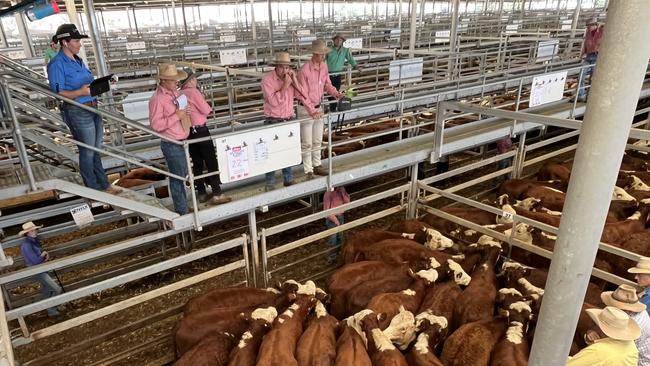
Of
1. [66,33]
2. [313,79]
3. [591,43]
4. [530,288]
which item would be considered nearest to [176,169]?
[66,33]

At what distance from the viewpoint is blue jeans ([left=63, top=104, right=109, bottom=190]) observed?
15.8 feet

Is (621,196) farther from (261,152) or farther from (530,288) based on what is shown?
(261,152)

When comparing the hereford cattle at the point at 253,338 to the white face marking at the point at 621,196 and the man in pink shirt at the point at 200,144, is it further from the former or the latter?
the white face marking at the point at 621,196

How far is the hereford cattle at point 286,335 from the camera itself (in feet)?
13.8

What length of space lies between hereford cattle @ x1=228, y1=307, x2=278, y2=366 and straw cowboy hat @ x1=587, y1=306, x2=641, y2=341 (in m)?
2.99

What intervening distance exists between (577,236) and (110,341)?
561 cm

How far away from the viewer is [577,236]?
2.16 meters

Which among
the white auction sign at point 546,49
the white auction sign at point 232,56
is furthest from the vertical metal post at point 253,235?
the white auction sign at point 546,49

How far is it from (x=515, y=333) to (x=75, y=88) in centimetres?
518

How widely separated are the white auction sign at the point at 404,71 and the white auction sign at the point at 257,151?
4298 mm

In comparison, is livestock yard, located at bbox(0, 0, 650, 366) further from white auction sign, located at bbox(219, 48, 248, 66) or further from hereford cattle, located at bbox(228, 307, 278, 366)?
white auction sign, located at bbox(219, 48, 248, 66)

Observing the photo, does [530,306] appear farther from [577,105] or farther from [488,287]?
[577,105]

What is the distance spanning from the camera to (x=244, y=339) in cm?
453

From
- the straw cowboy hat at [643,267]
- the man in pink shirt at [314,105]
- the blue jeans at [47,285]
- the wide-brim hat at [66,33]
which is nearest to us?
the straw cowboy hat at [643,267]
